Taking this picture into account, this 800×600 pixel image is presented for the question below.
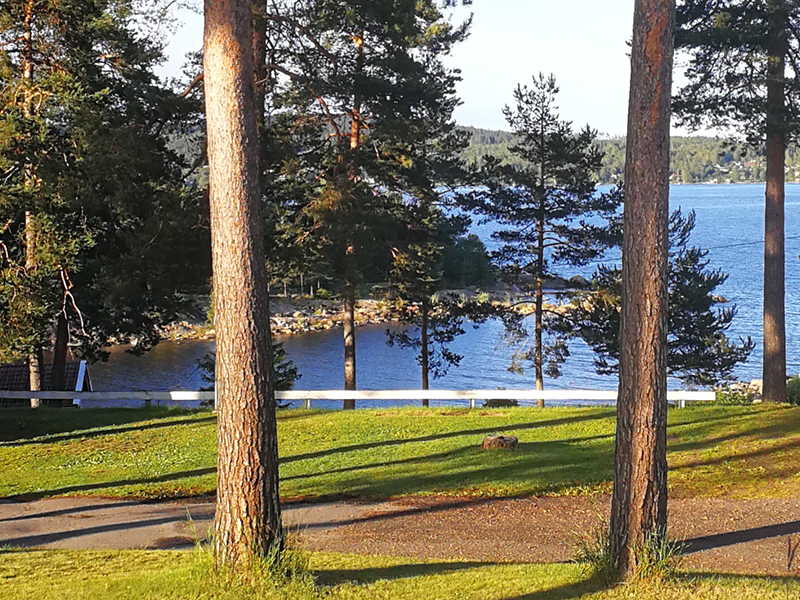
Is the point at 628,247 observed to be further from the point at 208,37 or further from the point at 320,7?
the point at 320,7

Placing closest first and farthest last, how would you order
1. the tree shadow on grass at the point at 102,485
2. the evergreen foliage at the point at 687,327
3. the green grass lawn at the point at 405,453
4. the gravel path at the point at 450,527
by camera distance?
the gravel path at the point at 450,527 < the green grass lawn at the point at 405,453 < the tree shadow on grass at the point at 102,485 < the evergreen foliage at the point at 687,327

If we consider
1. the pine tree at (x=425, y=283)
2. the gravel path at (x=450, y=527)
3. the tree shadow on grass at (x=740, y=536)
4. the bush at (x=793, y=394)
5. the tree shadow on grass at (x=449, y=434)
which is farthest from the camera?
the pine tree at (x=425, y=283)

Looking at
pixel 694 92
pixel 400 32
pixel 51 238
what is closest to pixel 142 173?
pixel 51 238

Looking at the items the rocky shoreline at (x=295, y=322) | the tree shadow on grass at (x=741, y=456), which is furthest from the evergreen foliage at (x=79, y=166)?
the rocky shoreline at (x=295, y=322)

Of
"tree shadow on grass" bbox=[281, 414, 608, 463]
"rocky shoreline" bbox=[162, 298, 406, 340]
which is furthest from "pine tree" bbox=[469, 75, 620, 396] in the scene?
"rocky shoreline" bbox=[162, 298, 406, 340]

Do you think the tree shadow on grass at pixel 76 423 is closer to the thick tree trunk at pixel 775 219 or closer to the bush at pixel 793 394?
the thick tree trunk at pixel 775 219

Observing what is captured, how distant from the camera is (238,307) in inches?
221

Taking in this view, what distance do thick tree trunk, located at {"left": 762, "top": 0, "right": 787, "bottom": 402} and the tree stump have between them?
597 cm

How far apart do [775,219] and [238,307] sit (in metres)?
11.8

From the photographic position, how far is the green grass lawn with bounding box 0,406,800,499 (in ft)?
33.7

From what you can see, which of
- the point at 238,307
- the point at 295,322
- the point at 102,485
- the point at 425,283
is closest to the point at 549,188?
the point at 425,283

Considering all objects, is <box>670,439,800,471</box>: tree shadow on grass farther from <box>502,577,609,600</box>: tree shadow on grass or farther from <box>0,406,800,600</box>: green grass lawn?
<box>502,577,609,600</box>: tree shadow on grass

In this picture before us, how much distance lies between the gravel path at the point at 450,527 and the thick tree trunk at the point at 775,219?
21.1 feet

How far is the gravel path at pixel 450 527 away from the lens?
7.47 meters
